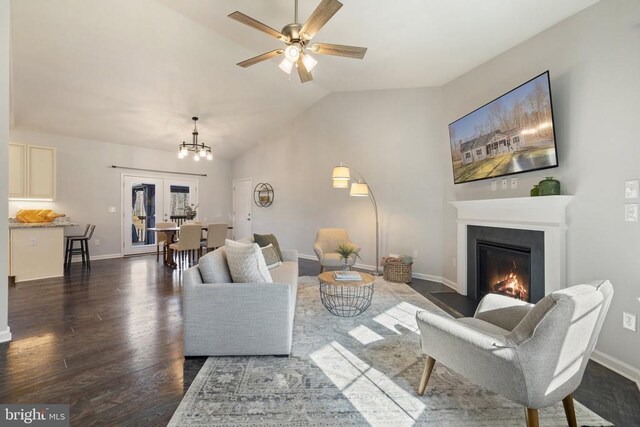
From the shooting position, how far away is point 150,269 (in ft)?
17.3

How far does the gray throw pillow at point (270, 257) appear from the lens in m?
3.40

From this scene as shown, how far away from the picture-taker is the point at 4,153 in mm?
2441

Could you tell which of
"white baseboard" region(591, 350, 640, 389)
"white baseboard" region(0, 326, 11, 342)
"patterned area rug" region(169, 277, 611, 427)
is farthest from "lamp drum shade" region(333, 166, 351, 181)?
"white baseboard" region(0, 326, 11, 342)

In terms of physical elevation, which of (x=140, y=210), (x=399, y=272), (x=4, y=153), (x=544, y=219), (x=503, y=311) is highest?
(x=4, y=153)

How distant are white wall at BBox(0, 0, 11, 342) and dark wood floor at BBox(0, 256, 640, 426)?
11.4 inches

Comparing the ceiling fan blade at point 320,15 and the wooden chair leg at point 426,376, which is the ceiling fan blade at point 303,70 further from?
the wooden chair leg at point 426,376

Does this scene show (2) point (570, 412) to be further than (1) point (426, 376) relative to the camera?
No

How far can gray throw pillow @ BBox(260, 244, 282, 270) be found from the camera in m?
3.40

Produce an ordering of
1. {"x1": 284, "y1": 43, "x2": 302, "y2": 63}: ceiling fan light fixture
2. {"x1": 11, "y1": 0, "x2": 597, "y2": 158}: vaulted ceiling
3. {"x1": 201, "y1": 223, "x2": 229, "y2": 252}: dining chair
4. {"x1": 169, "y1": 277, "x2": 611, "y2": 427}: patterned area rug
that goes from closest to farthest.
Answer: {"x1": 169, "y1": 277, "x2": 611, "y2": 427}: patterned area rug < {"x1": 284, "y1": 43, "x2": 302, "y2": 63}: ceiling fan light fixture < {"x1": 11, "y1": 0, "x2": 597, "y2": 158}: vaulted ceiling < {"x1": 201, "y1": 223, "x2": 229, "y2": 252}: dining chair

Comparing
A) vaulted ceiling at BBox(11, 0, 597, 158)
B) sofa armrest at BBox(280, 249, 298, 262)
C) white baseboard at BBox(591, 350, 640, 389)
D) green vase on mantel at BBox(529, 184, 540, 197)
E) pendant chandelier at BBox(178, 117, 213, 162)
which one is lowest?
white baseboard at BBox(591, 350, 640, 389)

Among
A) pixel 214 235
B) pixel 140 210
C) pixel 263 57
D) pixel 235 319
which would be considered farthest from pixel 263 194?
pixel 235 319

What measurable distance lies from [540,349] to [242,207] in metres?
7.92

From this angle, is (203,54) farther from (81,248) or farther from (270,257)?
(81,248)

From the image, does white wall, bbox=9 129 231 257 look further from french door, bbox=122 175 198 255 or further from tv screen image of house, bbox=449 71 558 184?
tv screen image of house, bbox=449 71 558 184
